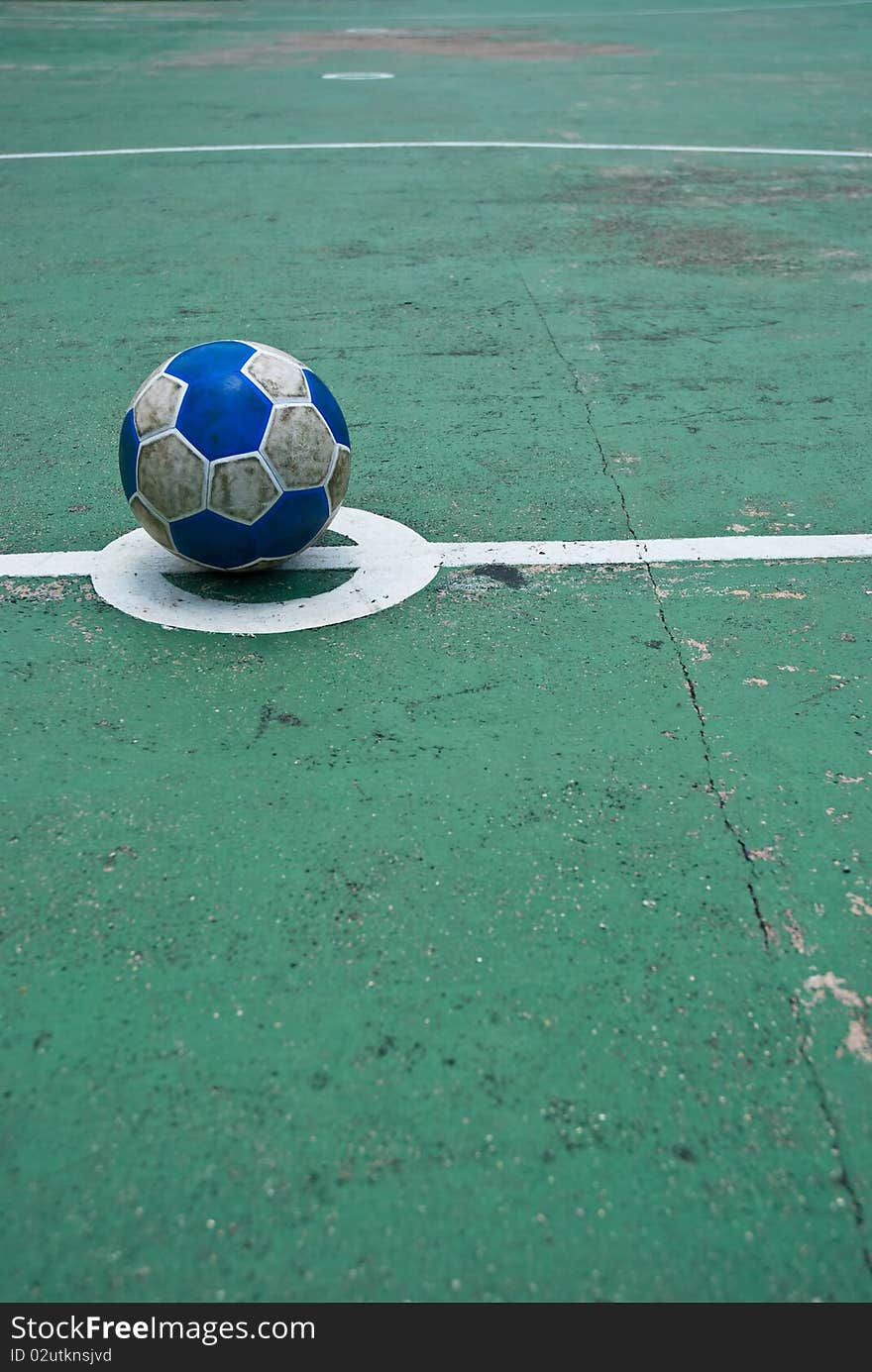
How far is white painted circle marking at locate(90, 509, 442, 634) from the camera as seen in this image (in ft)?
→ 16.5

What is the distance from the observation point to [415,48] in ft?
69.9

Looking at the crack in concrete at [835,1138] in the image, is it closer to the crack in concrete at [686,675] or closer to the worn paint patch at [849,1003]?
the worn paint patch at [849,1003]

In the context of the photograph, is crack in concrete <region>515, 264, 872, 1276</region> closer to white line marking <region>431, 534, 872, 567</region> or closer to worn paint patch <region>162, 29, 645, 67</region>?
white line marking <region>431, 534, 872, 567</region>

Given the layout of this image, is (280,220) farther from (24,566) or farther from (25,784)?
(25,784)

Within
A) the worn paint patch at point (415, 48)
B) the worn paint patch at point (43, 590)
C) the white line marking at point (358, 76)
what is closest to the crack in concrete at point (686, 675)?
the worn paint patch at point (43, 590)

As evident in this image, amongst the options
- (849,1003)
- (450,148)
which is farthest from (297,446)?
(450,148)

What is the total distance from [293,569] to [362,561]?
0.29 metres

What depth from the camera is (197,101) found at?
1603 centimetres

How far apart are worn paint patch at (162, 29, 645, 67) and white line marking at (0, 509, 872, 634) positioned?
15928mm

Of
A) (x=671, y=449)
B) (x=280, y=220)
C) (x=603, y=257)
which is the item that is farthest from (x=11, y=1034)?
(x=280, y=220)

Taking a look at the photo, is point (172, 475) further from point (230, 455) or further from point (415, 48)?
point (415, 48)

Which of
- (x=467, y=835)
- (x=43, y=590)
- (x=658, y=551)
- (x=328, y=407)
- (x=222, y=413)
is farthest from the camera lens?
(x=658, y=551)

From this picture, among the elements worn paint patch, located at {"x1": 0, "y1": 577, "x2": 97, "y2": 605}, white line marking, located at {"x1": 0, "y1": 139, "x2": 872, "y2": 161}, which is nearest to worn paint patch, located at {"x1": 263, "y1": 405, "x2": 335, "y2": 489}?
worn paint patch, located at {"x1": 0, "y1": 577, "x2": 97, "y2": 605}

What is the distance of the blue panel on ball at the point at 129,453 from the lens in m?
5.00
